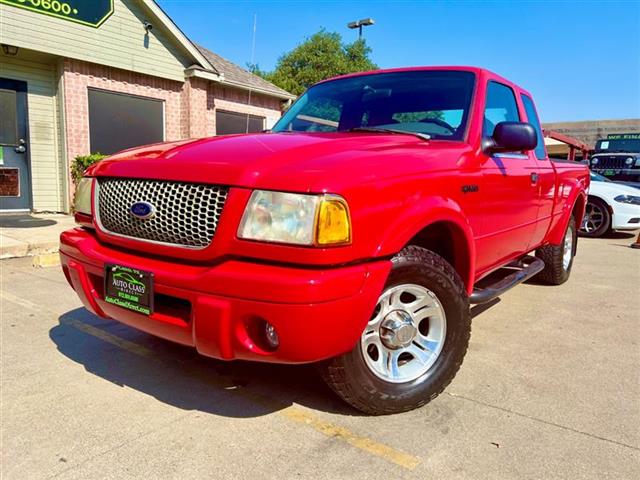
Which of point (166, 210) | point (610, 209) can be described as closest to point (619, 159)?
point (610, 209)

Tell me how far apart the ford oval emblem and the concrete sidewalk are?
183 inches

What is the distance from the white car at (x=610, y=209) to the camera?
32.3 feet

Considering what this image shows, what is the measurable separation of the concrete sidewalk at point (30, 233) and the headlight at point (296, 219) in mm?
5277

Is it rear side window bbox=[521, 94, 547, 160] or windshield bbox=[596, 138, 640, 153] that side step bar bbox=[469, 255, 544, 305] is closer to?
rear side window bbox=[521, 94, 547, 160]

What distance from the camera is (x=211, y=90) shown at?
12.4m

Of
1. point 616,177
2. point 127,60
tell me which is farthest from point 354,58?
point 127,60

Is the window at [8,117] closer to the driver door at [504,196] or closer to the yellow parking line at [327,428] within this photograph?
the yellow parking line at [327,428]

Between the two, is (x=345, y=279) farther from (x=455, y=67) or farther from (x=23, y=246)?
(x=23, y=246)

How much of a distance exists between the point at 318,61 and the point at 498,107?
37.4 meters

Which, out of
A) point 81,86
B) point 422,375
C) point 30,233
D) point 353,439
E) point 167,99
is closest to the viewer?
point 353,439

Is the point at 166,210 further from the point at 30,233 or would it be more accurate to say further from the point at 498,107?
the point at 30,233

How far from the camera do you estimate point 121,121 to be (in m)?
10.5

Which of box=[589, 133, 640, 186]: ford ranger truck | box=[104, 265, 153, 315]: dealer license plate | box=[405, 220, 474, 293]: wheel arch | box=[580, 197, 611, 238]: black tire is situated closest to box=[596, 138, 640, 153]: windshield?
box=[589, 133, 640, 186]: ford ranger truck

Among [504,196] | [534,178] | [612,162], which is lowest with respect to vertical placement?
[504,196]
